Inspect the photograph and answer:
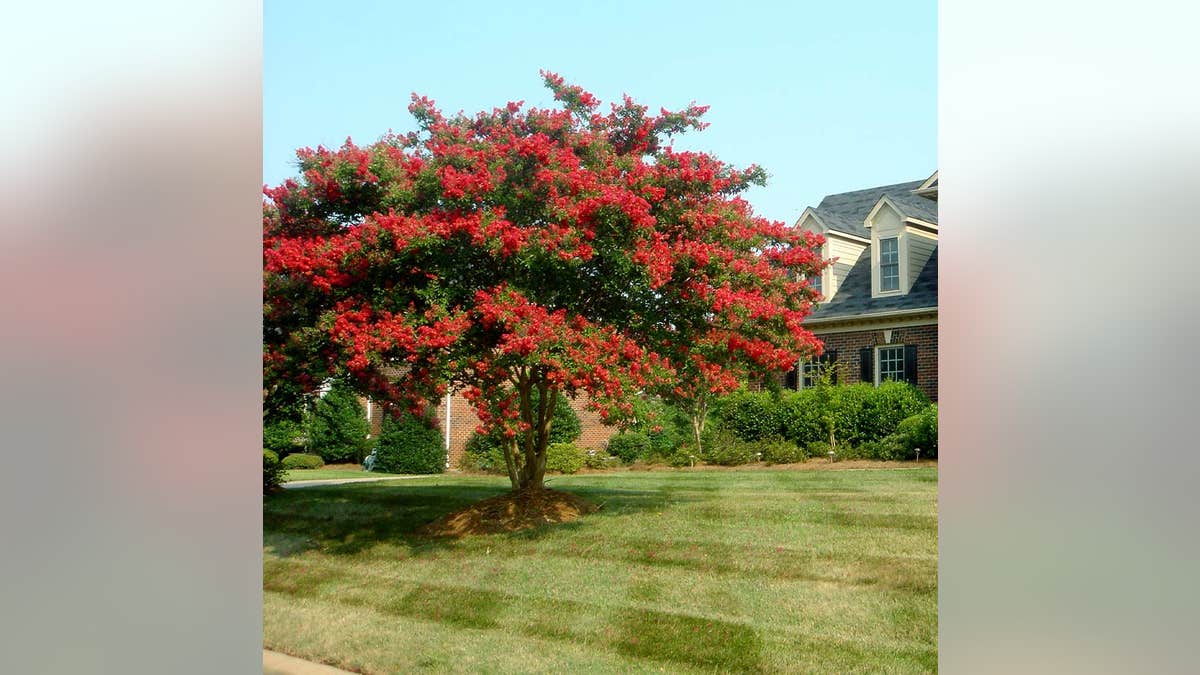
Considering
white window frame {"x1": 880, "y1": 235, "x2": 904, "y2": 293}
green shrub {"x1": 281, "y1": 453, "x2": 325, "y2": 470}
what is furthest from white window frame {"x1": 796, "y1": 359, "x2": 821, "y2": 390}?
green shrub {"x1": 281, "y1": 453, "x2": 325, "y2": 470}

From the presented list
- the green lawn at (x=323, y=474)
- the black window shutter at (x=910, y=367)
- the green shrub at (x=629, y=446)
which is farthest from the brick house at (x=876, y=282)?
the green lawn at (x=323, y=474)

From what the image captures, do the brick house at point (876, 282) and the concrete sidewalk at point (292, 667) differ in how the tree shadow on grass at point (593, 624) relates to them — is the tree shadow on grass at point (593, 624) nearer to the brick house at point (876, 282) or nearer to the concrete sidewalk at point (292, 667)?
the concrete sidewalk at point (292, 667)

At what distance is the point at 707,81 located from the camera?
18.7 feet

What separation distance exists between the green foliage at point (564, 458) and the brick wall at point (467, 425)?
0.23 ft

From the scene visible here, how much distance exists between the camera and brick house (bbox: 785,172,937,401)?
5781 millimetres

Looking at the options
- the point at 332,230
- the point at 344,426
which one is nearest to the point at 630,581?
the point at 332,230

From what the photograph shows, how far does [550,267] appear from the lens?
209 inches

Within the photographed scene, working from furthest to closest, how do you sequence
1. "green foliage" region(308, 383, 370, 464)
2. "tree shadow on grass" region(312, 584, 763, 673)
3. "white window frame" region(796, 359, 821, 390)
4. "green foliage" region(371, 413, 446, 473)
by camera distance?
"green foliage" region(371, 413, 446, 473) → "green foliage" region(308, 383, 370, 464) → "white window frame" region(796, 359, 821, 390) → "tree shadow on grass" region(312, 584, 763, 673)

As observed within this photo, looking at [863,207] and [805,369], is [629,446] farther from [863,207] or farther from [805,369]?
[863,207]

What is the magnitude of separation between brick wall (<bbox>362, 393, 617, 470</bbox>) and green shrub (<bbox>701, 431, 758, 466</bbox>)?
0.76 meters

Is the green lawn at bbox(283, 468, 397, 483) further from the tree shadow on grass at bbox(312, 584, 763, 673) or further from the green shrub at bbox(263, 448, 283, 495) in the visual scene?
the tree shadow on grass at bbox(312, 584, 763, 673)
